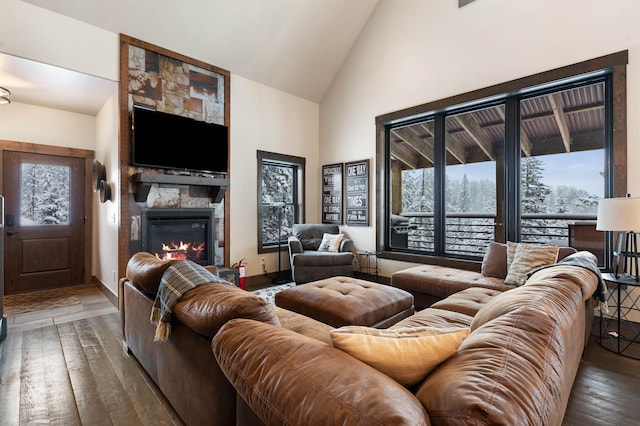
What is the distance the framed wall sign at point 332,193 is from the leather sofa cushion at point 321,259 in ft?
3.46

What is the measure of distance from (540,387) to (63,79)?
194 inches

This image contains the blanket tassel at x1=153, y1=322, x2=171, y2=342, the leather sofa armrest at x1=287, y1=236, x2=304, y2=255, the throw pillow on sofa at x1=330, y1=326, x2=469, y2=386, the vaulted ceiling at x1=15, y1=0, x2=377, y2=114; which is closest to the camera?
the throw pillow on sofa at x1=330, y1=326, x2=469, y2=386

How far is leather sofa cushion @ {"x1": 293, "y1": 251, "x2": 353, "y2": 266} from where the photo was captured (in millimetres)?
4543

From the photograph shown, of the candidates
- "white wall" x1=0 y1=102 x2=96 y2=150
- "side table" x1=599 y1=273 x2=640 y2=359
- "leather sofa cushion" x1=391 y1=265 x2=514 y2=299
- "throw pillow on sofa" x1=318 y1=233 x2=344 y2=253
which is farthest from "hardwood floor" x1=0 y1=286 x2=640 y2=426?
"throw pillow on sofa" x1=318 y1=233 x2=344 y2=253

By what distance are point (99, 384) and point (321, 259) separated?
2933 mm

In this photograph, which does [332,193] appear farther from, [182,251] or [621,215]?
[621,215]

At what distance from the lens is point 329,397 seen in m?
0.73

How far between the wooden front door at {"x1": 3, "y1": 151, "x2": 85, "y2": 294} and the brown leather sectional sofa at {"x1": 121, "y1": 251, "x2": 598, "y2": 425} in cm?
437

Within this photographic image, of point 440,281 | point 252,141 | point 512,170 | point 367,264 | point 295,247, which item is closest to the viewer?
point 440,281

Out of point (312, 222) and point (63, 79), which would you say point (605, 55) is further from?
point (63, 79)

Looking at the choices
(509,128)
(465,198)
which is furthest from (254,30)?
(465,198)

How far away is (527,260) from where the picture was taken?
10.0 ft

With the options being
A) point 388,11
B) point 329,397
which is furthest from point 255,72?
point 329,397

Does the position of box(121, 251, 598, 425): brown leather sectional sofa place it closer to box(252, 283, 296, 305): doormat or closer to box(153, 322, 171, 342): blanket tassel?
box(153, 322, 171, 342): blanket tassel
